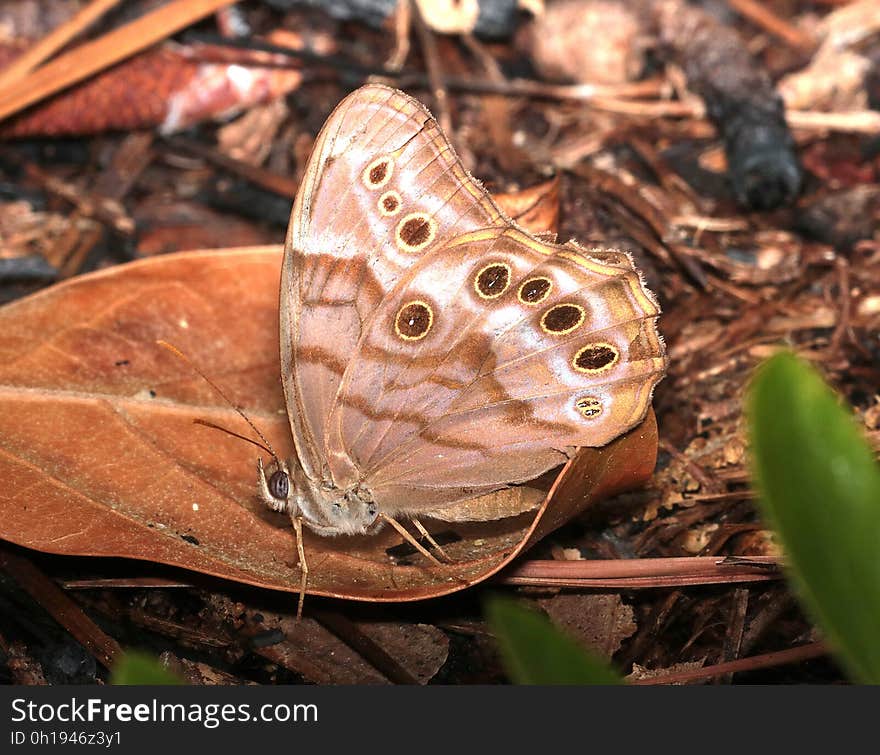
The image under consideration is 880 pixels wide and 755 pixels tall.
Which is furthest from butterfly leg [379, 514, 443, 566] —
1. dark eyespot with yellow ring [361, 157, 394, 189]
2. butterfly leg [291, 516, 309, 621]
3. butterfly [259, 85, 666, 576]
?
dark eyespot with yellow ring [361, 157, 394, 189]

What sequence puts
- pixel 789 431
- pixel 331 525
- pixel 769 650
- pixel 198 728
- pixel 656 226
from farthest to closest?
pixel 656 226 < pixel 331 525 < pixel 769 650 < pixel 198 728 < pixel 789 431

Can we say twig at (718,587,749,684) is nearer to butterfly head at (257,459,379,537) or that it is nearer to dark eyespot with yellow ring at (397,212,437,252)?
butterfly head at (257,459,379,537)

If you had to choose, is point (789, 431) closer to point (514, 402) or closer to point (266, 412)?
point (514, 402)

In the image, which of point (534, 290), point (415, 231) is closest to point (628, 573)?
point (534, 290)

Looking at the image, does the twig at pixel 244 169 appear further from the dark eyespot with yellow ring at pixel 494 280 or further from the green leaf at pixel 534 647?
the green leaf at pixel 534 647

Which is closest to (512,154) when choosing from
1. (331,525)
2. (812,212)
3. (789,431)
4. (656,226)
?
(656,226)

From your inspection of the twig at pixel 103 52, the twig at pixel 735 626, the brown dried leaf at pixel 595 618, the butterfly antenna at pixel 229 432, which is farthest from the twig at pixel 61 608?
the twig at pixel 103 52
